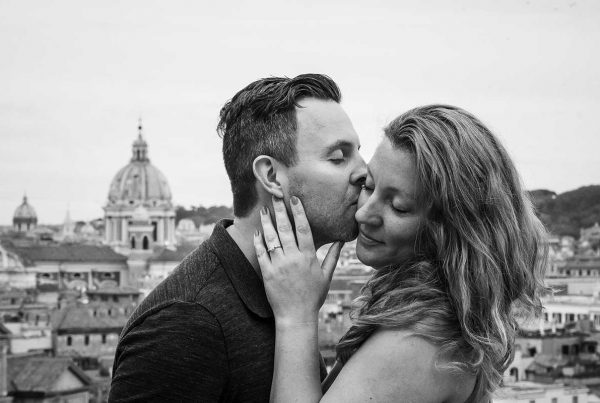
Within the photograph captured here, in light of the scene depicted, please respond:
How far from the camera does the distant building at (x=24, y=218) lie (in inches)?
4510

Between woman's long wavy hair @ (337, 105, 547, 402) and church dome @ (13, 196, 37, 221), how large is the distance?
4451 inches

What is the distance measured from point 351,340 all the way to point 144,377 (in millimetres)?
569

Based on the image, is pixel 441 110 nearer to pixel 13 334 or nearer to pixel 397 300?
pixel 397 300

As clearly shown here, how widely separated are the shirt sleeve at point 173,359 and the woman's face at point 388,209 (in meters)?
0.52

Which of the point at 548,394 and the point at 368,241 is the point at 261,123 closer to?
the point at 368,241

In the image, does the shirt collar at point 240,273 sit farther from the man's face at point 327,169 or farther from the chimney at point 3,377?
the chimney at point 3,377

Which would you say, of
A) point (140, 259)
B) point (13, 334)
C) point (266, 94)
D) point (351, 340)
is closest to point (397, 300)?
point (351, 340)

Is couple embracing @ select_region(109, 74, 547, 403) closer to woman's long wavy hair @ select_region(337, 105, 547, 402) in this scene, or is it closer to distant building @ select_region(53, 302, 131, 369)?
woman's long wavy hair @ select_region(337, 105, 547, 402)

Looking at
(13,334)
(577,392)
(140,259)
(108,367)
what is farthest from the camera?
(140,259)

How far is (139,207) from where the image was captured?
9369cm

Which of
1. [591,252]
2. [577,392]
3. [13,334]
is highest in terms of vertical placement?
[591,252]

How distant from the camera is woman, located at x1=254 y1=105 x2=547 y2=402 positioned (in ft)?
9.68

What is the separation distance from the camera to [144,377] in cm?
292

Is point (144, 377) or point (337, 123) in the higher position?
point (337, 123)
